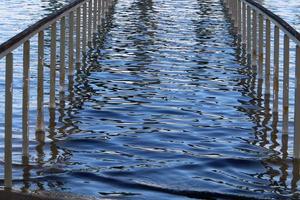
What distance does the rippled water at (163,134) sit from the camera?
8.95 m

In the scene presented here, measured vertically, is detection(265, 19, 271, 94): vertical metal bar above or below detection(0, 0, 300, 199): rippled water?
above

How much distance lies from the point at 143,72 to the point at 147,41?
15.9 ft

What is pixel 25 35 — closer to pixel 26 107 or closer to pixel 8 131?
pixel 26 107

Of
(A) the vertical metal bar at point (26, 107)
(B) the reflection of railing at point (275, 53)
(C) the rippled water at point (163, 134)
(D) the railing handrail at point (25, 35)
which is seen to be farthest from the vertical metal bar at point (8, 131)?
(B) the reflection of railing at point (275, 53)

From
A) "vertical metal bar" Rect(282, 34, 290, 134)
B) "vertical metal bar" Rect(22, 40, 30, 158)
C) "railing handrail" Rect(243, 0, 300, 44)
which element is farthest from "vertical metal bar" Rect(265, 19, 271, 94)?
Answer: "vertical metal bar" Rect(22, 40, 30, 158)

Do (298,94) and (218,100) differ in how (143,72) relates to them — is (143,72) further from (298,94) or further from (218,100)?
(298,94)

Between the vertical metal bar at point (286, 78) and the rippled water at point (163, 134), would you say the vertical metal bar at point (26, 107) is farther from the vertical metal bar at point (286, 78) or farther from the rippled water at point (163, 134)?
the vertical metal bar at point (286, 78)

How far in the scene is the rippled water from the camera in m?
8.95

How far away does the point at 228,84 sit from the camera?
15664 millimetres

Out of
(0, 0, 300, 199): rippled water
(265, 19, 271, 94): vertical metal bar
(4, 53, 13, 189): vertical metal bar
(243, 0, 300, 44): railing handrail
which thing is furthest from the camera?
(265, 19, 271, 94): vertical metal bar

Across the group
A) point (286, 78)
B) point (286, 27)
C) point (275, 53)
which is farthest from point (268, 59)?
point (286, 27)

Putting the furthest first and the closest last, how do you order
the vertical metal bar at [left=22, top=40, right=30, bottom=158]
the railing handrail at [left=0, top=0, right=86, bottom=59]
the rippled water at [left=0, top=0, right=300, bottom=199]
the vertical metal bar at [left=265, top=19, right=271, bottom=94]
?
the vertical metal bar at [left=265, top=19, right=271, bottom=94]
the vertical metal bar at [left=22, top=40, right=30, bottom=158]
the rippled water at [left=0, top=0, right=300, bottom=199]
the railing handrail at [left=0, top=0, right=86, bottom=59]

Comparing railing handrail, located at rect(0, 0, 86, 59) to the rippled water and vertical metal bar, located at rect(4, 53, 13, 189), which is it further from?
the rippled water

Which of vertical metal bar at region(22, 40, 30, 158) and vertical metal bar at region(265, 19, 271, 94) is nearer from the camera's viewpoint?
vertical metal bar at region(22, 40, 30, 158)
